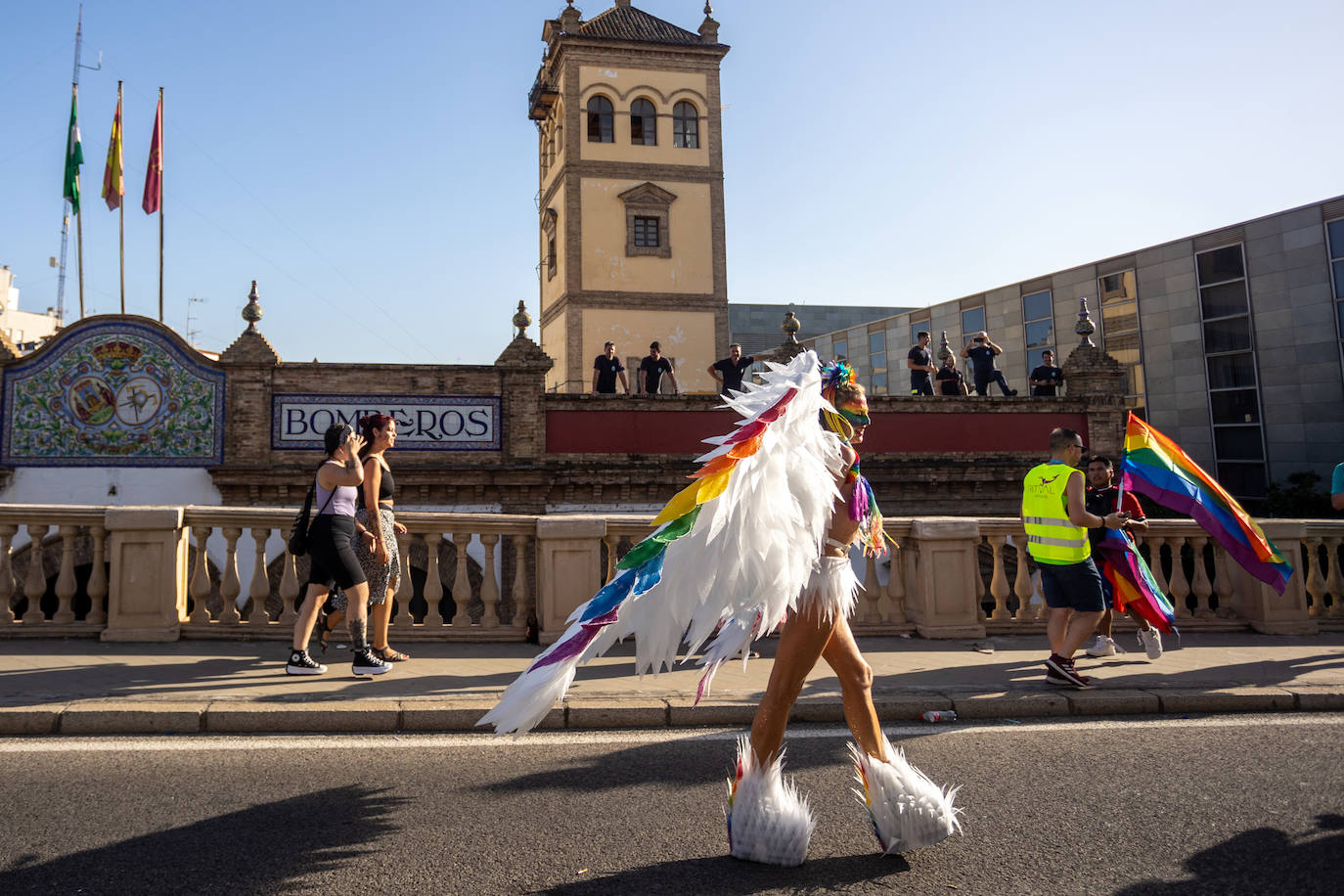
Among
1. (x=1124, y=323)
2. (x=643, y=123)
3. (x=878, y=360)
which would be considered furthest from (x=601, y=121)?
(x=878, y=360)

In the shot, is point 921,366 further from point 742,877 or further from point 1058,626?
point 742,877

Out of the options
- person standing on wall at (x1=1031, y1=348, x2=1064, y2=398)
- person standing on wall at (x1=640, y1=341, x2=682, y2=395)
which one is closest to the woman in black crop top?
person standing on wall at (x1=640, y1=341, x2=682, y2=395)

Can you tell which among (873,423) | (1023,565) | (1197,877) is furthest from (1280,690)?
(873,423)

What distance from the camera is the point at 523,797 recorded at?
409 centimetres

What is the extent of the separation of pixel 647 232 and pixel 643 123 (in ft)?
11.5

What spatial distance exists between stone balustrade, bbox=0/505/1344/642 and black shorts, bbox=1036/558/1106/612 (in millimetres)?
1275

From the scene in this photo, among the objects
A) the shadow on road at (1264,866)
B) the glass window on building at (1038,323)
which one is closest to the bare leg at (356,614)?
the shadow on road at (1264,866)

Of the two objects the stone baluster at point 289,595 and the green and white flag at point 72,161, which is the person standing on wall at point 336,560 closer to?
the stone baluster at point 289,595

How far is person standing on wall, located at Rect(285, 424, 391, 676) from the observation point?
250 inches

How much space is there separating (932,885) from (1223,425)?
35873 mm

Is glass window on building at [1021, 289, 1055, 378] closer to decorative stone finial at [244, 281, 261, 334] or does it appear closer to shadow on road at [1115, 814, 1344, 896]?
decorative stone finial at [244, 281, 261, 334]

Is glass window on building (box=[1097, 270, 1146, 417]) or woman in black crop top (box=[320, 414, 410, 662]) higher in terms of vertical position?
glass window on building (box=[1097, 270, 1146, 417])

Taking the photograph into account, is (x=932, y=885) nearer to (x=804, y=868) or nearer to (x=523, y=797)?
(x=804, y=868)

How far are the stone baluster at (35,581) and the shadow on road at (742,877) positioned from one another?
6850mm
